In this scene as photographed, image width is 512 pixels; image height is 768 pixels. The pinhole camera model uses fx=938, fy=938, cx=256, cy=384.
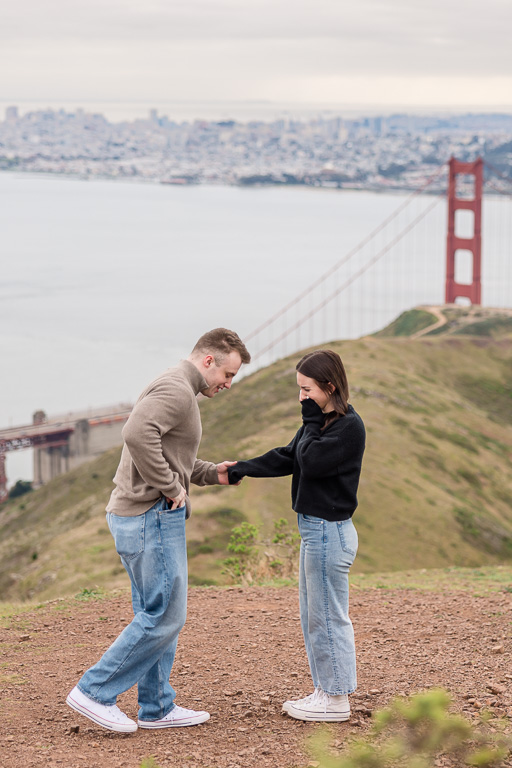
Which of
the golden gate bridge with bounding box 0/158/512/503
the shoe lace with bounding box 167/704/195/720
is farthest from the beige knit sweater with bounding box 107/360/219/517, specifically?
the golden gate bridge with bounding box 0/158/512/503

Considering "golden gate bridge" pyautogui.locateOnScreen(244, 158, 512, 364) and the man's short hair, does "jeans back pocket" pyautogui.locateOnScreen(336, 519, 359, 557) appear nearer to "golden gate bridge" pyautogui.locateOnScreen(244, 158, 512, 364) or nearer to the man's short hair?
the man's short hair

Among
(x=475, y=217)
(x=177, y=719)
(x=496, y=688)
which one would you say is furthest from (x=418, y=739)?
(x=475, y=217)

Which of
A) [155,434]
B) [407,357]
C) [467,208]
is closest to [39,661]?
[155,434]

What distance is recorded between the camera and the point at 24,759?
3689 mm

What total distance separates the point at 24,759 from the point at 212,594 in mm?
3625

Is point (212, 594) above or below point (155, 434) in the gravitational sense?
below

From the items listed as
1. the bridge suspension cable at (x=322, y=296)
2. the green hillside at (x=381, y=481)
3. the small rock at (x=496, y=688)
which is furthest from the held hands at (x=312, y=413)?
the bridge suspension cable at (x=322, y=296)

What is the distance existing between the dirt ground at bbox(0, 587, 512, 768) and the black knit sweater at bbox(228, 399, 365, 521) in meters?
0.96

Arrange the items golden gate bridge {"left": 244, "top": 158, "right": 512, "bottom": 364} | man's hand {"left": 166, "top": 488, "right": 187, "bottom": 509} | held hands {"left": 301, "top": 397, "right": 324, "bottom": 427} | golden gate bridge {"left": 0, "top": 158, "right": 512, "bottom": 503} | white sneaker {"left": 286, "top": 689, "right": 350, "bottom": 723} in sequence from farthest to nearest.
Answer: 1. golden gate bridge {"left": 244, "top": 158, "right": 512, "bottom": 364}
2. golden gate bridge {"left": 0, "top": 158, "right": 512, "bottom": 503}
3. white sneaker {"left": 286, "top": 689, "right": 350, "bottom": 723}
4. held hands {"left": 301, "top": 397, "right": 324, "bottom": 427}
5. man's hand {"left": 166, "top": 488, "right": 187, "bottom": 509}

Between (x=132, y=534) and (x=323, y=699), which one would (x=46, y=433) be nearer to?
(x=323, y=699)

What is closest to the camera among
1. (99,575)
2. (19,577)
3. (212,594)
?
(212,594)

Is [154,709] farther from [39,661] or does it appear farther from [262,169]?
[262,169]

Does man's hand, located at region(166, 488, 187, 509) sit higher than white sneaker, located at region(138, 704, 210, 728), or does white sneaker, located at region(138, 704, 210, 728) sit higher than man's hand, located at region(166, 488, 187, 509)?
man's hand, located at region(166, 488, 187, 509)

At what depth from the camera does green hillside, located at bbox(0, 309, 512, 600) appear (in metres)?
17.1
